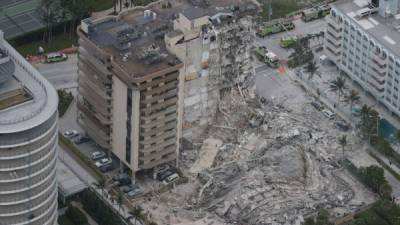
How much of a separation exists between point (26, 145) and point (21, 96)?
8.88 meters

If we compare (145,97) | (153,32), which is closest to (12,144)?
(145,97)

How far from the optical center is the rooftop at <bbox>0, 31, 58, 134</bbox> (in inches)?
6235

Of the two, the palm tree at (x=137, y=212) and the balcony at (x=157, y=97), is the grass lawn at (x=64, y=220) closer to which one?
the palm tree at (x=137, y=212)

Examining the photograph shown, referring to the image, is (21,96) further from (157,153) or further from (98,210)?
(157,153)

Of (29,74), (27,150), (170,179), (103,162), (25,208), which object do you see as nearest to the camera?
(27,150)

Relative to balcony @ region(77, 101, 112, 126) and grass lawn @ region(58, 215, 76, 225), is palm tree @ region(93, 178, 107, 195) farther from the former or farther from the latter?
balcony @ region(77, 101, 112, 126)

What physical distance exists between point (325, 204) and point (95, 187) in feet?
122

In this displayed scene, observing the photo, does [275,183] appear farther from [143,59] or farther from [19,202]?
[19,202]

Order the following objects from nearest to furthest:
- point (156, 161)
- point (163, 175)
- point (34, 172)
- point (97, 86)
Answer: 1. point (34, 172)
2. point (156, 161)
3. point (97, 86)
4. point (163, 175)

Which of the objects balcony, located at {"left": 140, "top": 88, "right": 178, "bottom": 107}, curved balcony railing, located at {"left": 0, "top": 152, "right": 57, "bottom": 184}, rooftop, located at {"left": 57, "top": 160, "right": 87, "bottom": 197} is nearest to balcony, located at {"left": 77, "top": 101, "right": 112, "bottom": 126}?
balcony, located at {"left": 140, "top": 88, "right": 178, "bottom": 107}

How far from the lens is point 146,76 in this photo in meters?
185

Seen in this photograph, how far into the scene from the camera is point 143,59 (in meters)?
189

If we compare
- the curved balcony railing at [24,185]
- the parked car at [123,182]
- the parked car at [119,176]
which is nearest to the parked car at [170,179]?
the parked car at [123,182]

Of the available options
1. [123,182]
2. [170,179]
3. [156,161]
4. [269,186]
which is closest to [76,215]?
[123,182]
